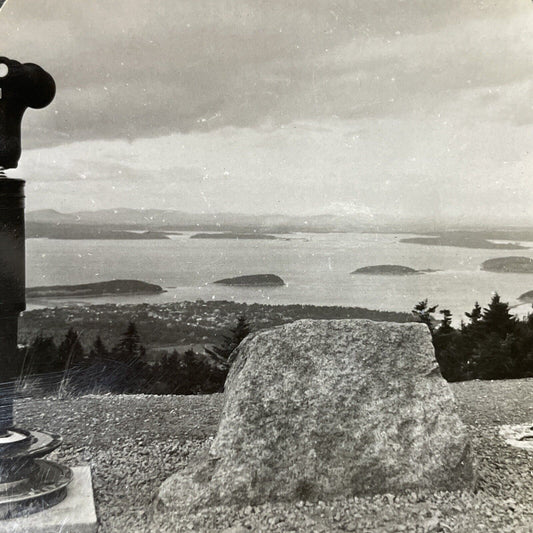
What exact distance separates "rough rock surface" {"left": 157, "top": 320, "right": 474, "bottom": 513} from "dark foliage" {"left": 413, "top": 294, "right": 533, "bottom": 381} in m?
4.00

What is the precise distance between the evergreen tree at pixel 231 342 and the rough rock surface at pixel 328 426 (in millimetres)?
3497

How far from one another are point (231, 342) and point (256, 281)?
44.7 inches

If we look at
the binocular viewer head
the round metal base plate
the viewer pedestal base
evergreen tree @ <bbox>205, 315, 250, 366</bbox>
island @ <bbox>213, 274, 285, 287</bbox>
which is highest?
the binocular viewer head

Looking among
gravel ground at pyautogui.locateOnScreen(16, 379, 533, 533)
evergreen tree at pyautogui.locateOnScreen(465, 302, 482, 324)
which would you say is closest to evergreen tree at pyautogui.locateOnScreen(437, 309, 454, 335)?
evergreen tree at pyautogui.locateOnScreen(465, 302, 482, 324)

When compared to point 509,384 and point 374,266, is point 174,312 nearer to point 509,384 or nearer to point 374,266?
point 374,266

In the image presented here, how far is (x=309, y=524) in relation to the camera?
4.21 m

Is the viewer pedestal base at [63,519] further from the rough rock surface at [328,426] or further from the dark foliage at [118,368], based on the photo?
the dark foliage at [118,368]

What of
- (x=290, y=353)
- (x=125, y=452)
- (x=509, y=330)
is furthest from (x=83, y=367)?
(x=509, y=330)

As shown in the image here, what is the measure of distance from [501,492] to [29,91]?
13.3 ft

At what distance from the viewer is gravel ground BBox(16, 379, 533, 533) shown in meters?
4.24

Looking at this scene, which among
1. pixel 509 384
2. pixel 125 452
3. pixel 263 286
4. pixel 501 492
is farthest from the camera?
pixel 263 286

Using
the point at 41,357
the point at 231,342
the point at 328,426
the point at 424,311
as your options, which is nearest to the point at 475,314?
the point at 424,311

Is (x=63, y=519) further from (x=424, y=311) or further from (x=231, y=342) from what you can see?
(x=424, y=311)

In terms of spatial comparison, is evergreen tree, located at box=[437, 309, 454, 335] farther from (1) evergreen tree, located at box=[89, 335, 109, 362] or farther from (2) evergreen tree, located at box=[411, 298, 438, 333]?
(1) evergreen tree, located at box=[89, 335, 109, 362]
